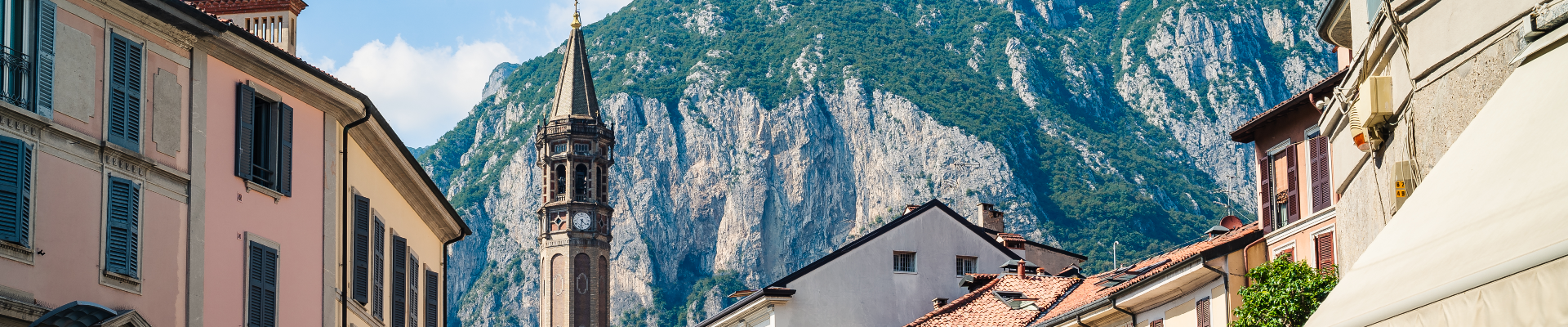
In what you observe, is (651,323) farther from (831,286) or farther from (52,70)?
(52,70)

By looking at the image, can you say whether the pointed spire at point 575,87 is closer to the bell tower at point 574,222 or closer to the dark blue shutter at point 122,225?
the bell tower at point 574,222

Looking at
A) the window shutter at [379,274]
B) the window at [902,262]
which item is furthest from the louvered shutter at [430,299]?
the window at [902,262]

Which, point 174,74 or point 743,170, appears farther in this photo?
point 743,170

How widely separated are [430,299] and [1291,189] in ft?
52.6

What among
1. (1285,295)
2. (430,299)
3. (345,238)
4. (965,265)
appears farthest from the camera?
(965,265)

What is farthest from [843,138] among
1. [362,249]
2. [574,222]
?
[362,249]

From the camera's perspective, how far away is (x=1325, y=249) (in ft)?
78.7

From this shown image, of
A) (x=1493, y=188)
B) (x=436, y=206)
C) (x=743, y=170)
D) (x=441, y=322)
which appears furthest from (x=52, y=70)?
(x=743, y=170)

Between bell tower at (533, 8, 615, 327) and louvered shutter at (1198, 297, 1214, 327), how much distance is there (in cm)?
7239

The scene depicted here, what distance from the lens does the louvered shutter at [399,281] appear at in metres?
26.0

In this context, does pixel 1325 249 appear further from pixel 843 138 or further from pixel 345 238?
pixel 843 138

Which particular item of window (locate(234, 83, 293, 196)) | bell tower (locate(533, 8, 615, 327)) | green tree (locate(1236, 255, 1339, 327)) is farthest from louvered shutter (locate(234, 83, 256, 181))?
bell tower (locate(533, 8, 615, 327))

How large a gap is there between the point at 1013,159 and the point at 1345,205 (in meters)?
152

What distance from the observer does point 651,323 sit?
161 m
